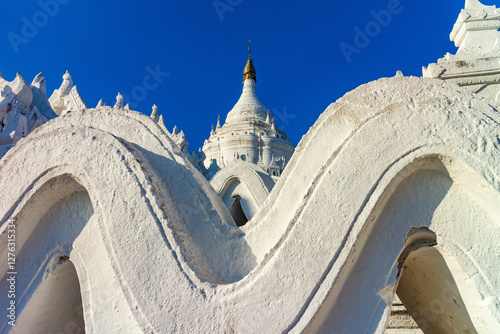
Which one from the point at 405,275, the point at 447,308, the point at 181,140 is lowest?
the point at 447,308

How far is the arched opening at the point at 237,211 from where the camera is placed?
20.2 ft

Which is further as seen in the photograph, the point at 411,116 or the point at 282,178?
the point at 282,178

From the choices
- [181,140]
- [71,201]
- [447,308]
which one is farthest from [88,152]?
[181,140]

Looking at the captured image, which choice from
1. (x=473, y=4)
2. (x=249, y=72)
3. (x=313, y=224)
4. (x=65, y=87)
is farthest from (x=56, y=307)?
(x=249, y=72)

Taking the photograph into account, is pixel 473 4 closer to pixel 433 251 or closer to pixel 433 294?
pixel 433 251

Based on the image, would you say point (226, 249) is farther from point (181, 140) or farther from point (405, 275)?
point (181, 140)

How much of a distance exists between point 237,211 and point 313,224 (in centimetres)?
401

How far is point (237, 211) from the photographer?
6.31 m

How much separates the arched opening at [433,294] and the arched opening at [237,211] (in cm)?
322

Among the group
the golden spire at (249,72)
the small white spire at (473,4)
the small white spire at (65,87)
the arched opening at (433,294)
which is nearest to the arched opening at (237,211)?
the arched opening at (433,294)

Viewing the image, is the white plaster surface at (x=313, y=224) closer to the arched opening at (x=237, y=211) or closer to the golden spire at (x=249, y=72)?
the arched opening at (x=237, y=211)

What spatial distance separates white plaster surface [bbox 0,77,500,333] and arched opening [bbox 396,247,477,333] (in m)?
0.16

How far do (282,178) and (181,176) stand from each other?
2.64 feet

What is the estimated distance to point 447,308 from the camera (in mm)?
2762
